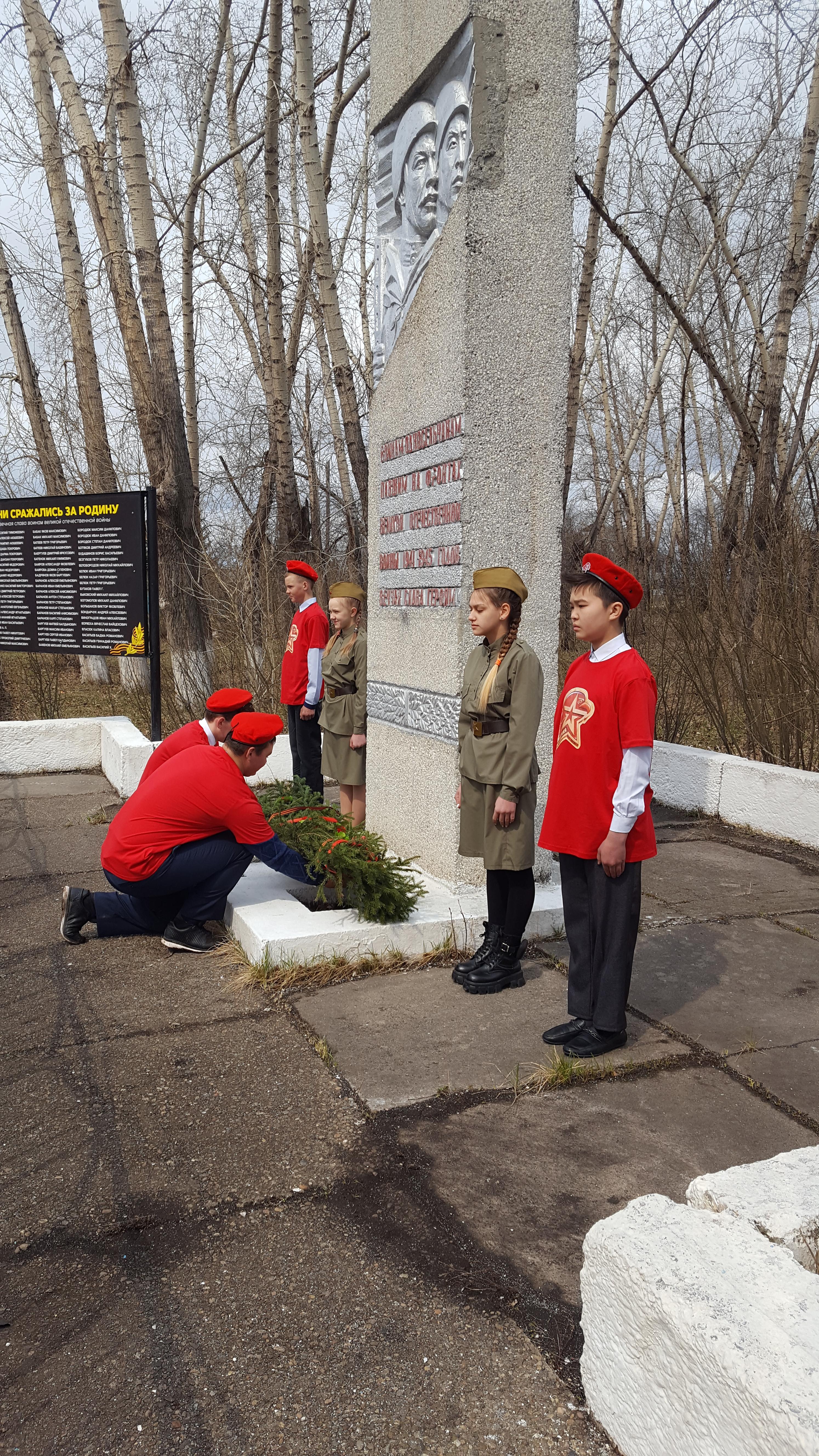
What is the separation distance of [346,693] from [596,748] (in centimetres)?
316

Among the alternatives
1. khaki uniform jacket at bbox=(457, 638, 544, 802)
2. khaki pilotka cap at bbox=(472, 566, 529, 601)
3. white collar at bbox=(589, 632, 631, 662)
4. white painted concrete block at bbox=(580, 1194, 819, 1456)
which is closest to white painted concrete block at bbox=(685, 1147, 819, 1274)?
white painted concrete block at bbox=(580, 1194, 819, 1456)

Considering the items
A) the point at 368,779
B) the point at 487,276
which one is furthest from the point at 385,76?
the point at 368,779

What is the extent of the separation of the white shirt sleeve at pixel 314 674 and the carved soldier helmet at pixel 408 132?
8.96ft

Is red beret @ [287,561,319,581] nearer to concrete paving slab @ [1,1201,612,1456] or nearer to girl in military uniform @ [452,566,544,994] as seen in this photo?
girl in military uniform @ [452,566,544,994]

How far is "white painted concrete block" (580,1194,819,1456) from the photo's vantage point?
1596mm

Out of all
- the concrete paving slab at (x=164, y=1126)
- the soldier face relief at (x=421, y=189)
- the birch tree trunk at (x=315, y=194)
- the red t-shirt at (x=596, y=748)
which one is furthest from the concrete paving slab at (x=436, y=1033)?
the birch tree trunk at (x=315, y=194)

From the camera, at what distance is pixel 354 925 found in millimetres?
4684

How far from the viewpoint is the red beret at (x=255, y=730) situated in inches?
188

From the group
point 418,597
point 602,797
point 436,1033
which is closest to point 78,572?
point 418,597

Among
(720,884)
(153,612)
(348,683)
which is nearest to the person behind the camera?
(720,884)

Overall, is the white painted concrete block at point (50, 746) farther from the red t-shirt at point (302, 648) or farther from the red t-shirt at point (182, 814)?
the red t-shirt at point (182, 814)

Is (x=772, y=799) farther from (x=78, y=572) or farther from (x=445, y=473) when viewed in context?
(x=78, y=572)

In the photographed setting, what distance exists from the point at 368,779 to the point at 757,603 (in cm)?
377

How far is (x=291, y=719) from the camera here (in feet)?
25.0
